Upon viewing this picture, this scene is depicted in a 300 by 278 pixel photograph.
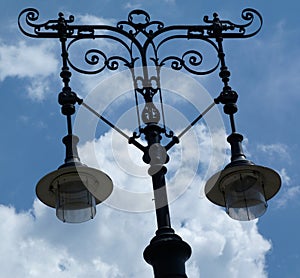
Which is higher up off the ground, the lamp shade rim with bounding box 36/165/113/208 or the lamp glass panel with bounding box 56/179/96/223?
the lamp shade rim with bounding box 36/165/113/208

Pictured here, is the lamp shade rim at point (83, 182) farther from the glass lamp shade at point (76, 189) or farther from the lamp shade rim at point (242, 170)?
the lamp shade rim at point (242, 170)

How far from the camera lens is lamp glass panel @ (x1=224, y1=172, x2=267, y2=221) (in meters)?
9.34

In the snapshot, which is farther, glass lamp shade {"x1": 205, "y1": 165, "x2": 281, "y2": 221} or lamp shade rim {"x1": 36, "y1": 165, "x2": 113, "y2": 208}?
glass lamp shade {"x1": 205, "y1": 165, "x2": 281, "y2": 221}

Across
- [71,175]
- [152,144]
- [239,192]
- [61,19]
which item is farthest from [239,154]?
[61,19]

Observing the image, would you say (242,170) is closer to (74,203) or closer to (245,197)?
(245,197)

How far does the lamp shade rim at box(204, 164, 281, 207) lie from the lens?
9281 mm

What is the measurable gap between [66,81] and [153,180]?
5.34 ft

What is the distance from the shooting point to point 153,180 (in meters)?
8.77

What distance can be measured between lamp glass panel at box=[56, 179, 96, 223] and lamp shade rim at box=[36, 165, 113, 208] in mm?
71

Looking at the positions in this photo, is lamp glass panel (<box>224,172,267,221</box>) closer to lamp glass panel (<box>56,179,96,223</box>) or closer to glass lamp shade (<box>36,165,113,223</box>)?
glass lamp shade (<box>36,165,113,223</box>)

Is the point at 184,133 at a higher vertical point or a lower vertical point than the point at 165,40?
lower

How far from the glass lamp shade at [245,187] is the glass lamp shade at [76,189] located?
45.2 inches

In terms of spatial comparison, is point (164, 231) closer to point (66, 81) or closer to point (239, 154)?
point (239, 154)

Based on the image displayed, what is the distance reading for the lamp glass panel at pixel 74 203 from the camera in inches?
355
